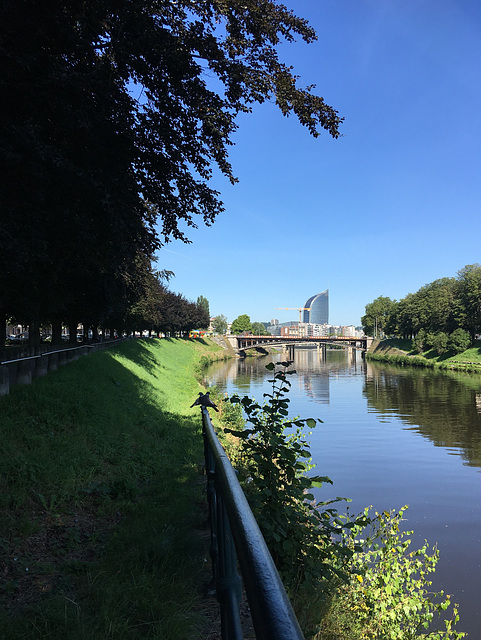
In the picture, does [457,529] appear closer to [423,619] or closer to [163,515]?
[423,619]

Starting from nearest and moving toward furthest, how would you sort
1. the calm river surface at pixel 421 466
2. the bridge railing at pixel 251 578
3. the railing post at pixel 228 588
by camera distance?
the bridge railing at pixel 251 578
the railing post at pixel 228 588
the calm river surface at pixel 421 466

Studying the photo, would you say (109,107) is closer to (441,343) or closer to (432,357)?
(441,343)

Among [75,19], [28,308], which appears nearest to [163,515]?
[75,19]

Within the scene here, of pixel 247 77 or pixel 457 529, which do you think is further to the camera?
pixel 457 529

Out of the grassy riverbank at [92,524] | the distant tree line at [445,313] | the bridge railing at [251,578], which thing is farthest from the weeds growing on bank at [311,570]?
the distant tree line at [445,313]

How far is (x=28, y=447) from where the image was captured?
660 centimetres

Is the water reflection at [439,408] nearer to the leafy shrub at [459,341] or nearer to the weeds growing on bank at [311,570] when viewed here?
the weeds growing on bank at [311,570]

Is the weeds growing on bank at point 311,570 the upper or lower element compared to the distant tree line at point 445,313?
lower

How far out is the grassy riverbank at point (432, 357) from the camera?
54.2m

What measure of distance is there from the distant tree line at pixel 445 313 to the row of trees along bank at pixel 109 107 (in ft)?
200

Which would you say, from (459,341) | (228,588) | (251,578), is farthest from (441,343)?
(251,578)

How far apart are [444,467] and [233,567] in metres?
14.8

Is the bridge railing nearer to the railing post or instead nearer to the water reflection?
the railing post

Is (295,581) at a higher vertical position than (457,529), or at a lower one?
higher
